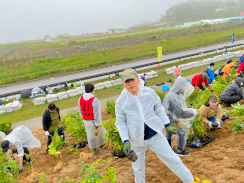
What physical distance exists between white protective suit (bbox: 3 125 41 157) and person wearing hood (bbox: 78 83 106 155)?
1346 mm

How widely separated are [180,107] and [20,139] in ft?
11.3

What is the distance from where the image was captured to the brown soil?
2682 millimetres

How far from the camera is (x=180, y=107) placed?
306cm

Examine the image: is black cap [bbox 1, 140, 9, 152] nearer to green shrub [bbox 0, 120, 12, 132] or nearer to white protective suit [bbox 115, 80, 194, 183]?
white protective suit [bbox 115, 80, 194, 183]

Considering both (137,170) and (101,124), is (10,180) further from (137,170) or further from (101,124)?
(101,124)

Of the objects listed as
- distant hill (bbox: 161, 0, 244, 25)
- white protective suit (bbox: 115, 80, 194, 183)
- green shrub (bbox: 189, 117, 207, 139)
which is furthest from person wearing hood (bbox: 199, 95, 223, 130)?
distant hill (bbox: 161, 0, 244, 25)

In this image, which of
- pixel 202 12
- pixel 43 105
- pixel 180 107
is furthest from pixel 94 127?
pixel 202 12

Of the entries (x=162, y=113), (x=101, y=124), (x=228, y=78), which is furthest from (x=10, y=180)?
(x=228, y=78)

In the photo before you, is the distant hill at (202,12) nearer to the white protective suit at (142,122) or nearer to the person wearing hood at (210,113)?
the person wearing hood at (210,113)

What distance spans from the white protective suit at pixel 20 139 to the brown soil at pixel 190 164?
0.52 meters

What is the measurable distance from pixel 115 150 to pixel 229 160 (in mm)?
2035

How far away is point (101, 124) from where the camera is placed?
161 inches

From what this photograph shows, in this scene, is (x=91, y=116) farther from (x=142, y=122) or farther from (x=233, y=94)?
(x=233, y=94)

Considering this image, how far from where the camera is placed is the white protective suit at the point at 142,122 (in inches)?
91.4
